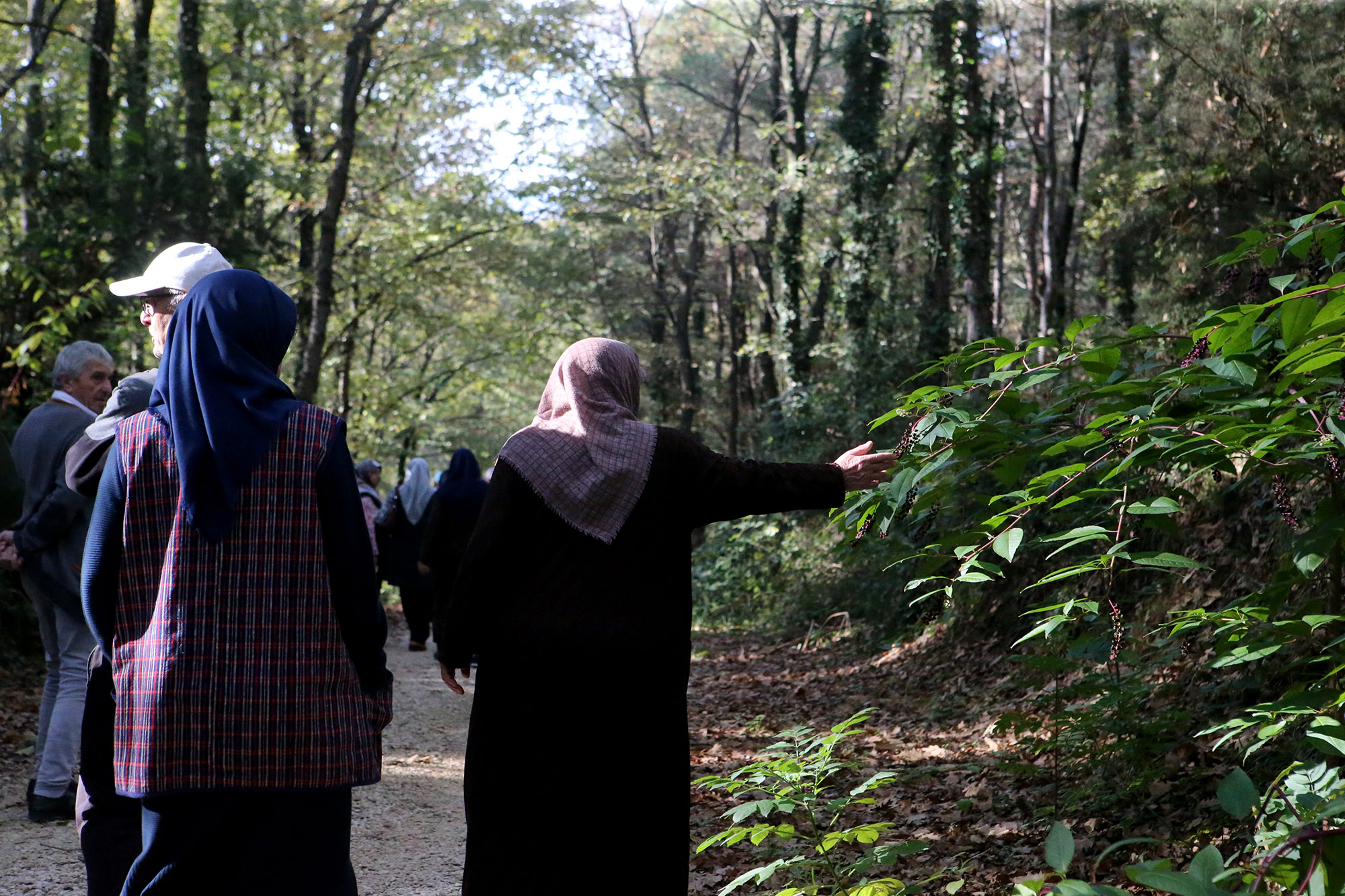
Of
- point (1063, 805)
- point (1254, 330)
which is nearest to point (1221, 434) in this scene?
point (1254, 330)

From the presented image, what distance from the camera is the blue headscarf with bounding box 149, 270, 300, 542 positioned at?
2.72m

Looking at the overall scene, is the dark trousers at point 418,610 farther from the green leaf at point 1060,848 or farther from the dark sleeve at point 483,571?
the green leaf at point 1060,848

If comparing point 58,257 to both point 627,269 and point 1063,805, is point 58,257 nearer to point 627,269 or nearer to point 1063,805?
point 1063,805

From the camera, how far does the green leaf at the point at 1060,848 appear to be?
85.3 inches

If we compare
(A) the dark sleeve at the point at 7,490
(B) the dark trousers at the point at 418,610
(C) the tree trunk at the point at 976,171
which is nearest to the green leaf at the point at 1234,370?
(A) the dark sleeve at the point at 7,490

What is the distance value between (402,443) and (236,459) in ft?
102

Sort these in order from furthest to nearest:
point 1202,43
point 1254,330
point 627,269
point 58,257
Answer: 1. point 627,269
2. point 58,257
3. point 1202,43
4. point 1254,330

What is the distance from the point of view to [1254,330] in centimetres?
304

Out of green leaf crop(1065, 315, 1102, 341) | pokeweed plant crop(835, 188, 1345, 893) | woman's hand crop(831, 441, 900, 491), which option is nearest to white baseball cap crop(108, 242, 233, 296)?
woman's hand crop(831, 441, 900, 491)

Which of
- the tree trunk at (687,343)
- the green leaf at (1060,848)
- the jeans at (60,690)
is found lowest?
the jeans at (60,690)

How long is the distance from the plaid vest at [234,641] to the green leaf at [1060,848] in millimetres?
1654

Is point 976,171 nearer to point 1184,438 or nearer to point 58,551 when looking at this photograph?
point 58,551

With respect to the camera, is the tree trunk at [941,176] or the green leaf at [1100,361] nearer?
the green leaf at [1100,361]

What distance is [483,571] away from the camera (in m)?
3.58
